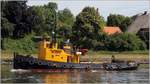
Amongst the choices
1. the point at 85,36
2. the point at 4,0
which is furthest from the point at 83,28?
the point at 4,0

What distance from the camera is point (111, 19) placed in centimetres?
12288

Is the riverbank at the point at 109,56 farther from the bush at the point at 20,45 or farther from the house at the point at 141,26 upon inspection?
the house at the point at 141,26

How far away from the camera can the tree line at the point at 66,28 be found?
90.2 meters

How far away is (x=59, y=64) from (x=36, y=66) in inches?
90.5

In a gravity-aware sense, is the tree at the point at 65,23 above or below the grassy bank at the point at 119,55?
above

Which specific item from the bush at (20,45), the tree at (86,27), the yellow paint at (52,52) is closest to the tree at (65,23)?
the tree at (86,27)

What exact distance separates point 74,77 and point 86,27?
4576 cm

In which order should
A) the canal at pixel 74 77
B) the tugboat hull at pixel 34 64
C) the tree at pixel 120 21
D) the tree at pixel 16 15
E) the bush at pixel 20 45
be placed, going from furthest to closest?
the tree at pixel 120 21
the tree at pixel 16 15
the bush at pixel 20 45
the tugboat hull at pixel 34 64
the canal at pixel 74 77

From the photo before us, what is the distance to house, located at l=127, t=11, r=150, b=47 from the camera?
101012 mm

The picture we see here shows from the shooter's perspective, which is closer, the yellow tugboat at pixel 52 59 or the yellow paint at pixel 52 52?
the yellow tugboat at pixel 52 59

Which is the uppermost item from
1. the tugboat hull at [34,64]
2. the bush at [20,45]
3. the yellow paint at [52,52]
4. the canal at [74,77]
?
the bush at [20,45]

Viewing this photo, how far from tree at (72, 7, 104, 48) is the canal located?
3456 cm

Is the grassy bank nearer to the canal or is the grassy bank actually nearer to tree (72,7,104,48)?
tree (72,7,104,48)

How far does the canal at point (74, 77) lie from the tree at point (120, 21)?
5890 cm
